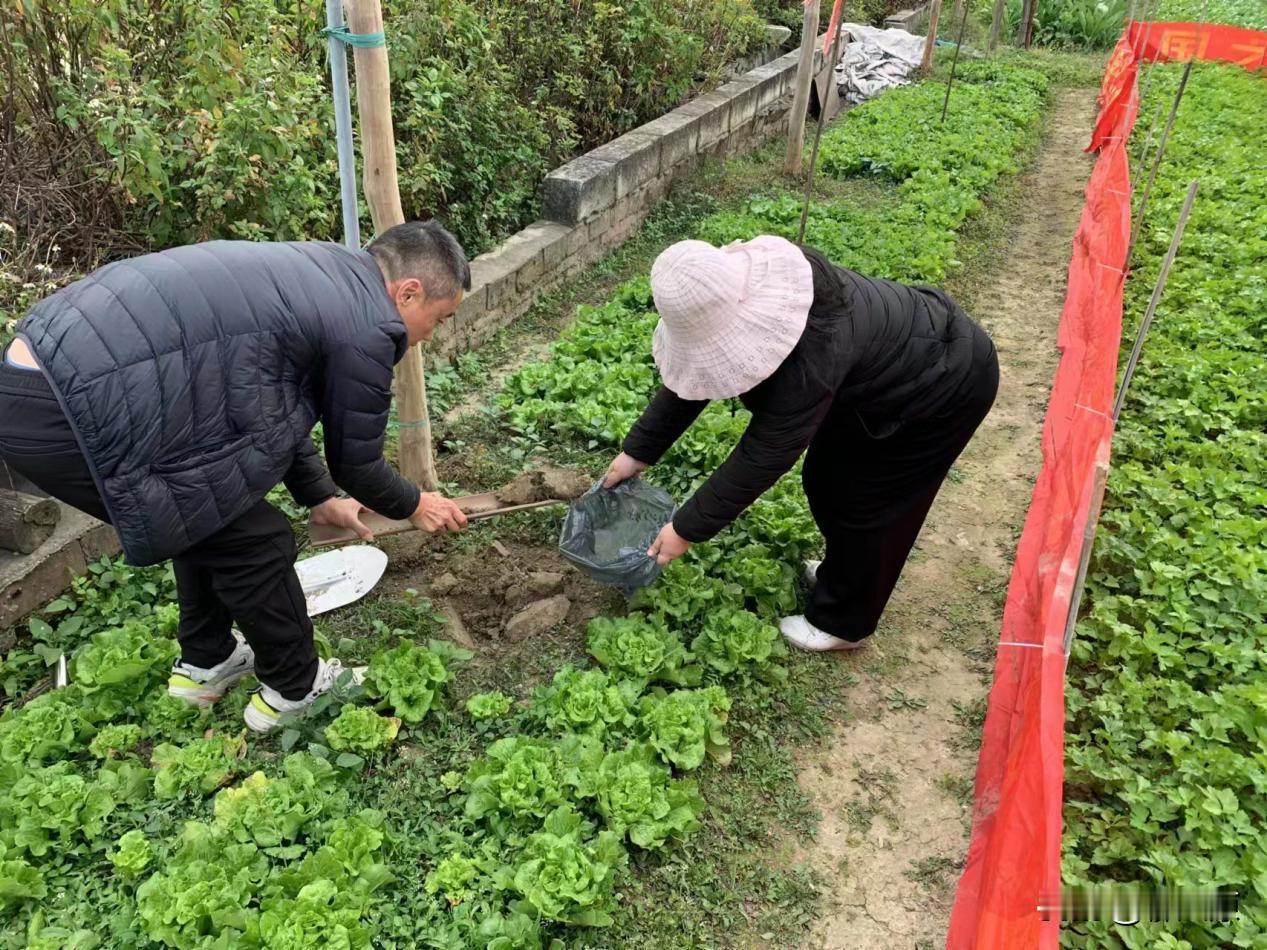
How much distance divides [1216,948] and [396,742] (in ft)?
7.99

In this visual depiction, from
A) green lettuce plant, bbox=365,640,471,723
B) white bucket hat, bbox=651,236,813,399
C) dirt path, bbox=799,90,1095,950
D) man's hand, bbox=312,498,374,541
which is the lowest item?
dirt path, bbox=799,90,1095,950

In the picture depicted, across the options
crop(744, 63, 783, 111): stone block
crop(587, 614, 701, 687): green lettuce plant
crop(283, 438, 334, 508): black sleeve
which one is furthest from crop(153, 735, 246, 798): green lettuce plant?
crop(744, 63, 783, 111): stone block

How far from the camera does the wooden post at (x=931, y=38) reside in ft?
37.5

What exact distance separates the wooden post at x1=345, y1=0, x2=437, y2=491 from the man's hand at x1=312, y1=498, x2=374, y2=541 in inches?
20.2

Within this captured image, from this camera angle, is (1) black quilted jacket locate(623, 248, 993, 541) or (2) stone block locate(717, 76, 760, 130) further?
(2) stone block locate(717, 76, 760, 130)

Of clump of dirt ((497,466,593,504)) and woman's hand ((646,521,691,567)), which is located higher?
woman's hand ((646,521,691,567))

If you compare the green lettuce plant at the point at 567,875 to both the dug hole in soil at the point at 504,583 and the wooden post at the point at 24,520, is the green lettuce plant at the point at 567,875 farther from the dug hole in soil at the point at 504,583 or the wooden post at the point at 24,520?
the wooden post at the point at 24,520

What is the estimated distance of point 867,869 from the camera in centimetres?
268

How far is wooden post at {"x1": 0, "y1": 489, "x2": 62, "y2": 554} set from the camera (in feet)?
9.96

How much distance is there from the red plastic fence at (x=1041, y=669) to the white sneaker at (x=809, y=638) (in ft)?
1.89

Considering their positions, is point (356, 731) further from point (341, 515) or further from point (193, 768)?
point (341, 515)

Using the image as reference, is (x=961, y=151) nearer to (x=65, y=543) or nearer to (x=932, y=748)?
(x=932, y=748)

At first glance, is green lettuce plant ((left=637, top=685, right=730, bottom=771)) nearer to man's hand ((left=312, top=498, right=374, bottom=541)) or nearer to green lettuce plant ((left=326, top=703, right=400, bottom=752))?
green lettuce plant ((left=326, top=703, right=400, bottom=752))

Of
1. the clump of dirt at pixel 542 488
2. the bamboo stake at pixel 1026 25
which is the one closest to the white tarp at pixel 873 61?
the bamboo stake at pixel 1026 25
